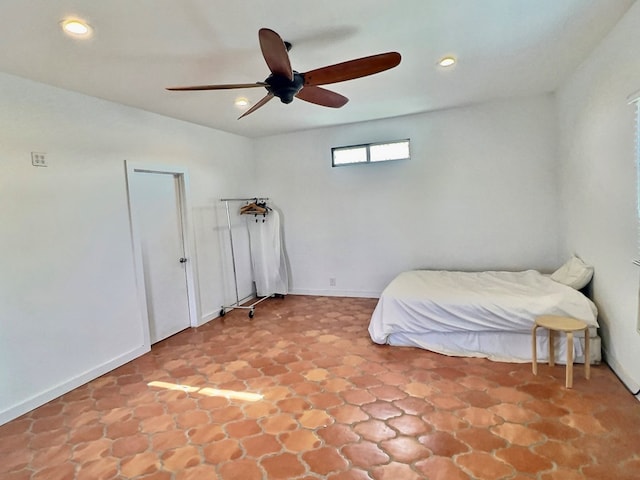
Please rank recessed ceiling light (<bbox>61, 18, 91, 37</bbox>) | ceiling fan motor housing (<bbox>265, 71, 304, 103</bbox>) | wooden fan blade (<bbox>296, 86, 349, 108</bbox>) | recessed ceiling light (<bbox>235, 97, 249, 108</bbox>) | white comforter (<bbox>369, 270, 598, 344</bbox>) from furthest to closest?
recessed ceiling light (<bbox>235, 97, 249, 108</bbox>) < white comforter (<bbox>369, 270, 598, 344</bbox>) < wooden fan blade (<bbox>296, 86, 349, 108</bbox>) < ceiling fan motor housing (<bbox>265, 71, 304, 103</bbox>) < recessed ceiling light (<bbox>61, 18, 91, 37</bbox>)

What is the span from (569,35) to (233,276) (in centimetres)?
474

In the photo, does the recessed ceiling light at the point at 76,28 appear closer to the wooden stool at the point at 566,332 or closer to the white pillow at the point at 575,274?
the wooden stool at the point at 566,332

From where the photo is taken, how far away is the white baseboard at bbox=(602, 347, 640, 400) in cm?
250

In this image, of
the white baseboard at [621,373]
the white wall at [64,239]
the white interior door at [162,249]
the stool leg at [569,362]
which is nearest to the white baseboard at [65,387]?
the white wall at [64,239]

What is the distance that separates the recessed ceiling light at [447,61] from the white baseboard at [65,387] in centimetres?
414

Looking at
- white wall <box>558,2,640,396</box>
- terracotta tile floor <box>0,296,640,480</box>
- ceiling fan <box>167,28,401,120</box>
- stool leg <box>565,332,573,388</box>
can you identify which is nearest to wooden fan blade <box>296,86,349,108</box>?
ceiling fan <box>167,28,401,120</box>

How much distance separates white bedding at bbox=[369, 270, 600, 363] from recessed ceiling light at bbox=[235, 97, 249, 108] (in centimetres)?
260

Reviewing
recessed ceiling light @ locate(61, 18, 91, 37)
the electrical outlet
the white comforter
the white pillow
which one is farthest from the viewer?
the white pillow

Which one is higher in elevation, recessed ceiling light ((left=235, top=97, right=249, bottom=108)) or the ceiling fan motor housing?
recessed ceiling light ((left=235, top=97, right=249, bottom=108))

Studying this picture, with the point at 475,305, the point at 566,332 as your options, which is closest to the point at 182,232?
the point at 475,305

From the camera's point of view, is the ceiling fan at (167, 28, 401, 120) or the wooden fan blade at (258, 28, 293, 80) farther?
the ceiling fan at (167, 28, 401, 120)

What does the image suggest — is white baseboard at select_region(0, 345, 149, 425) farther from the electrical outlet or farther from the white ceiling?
the white ceiling

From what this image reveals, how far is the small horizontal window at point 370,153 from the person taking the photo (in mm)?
4988

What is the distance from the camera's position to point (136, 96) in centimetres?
336
